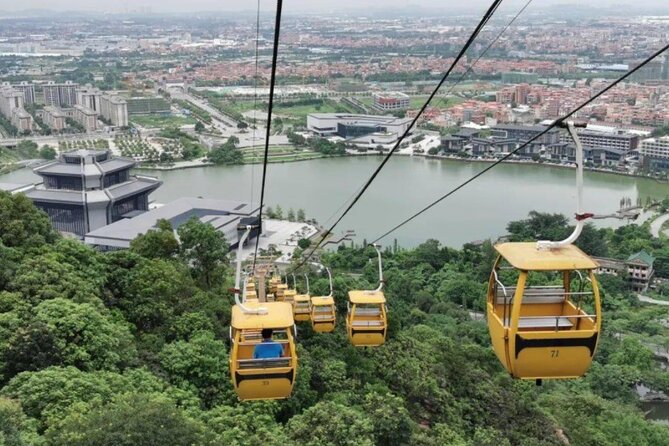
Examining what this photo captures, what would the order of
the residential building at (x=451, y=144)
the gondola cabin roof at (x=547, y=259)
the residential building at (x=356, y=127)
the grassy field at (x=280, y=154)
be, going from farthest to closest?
the residential building at (x=356, y=127) → the residential building at (x=451, y=144) → the grassy field at (x=280, y=154) → the gondola cabin roof at (x=547, y=259)

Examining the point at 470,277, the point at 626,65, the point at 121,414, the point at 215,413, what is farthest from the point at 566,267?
the point at 626,65

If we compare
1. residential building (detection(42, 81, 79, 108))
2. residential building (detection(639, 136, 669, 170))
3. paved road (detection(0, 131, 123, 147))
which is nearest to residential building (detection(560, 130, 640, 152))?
residential building (detection(639, 136, 669, 170))

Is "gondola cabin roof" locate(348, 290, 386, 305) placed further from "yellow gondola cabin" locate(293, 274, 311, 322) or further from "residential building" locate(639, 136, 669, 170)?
"residential building" locate(639, 136, 669, 170)

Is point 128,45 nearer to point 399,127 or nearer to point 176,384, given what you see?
point 399,127

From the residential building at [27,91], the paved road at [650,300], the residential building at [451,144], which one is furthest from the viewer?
the residential building at [27,91]

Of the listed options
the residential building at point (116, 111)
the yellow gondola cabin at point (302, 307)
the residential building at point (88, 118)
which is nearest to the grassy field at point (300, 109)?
the residential building at point (116, 111)

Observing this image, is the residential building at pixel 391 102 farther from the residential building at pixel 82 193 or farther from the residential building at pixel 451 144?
the residential building at pixel 82 193
